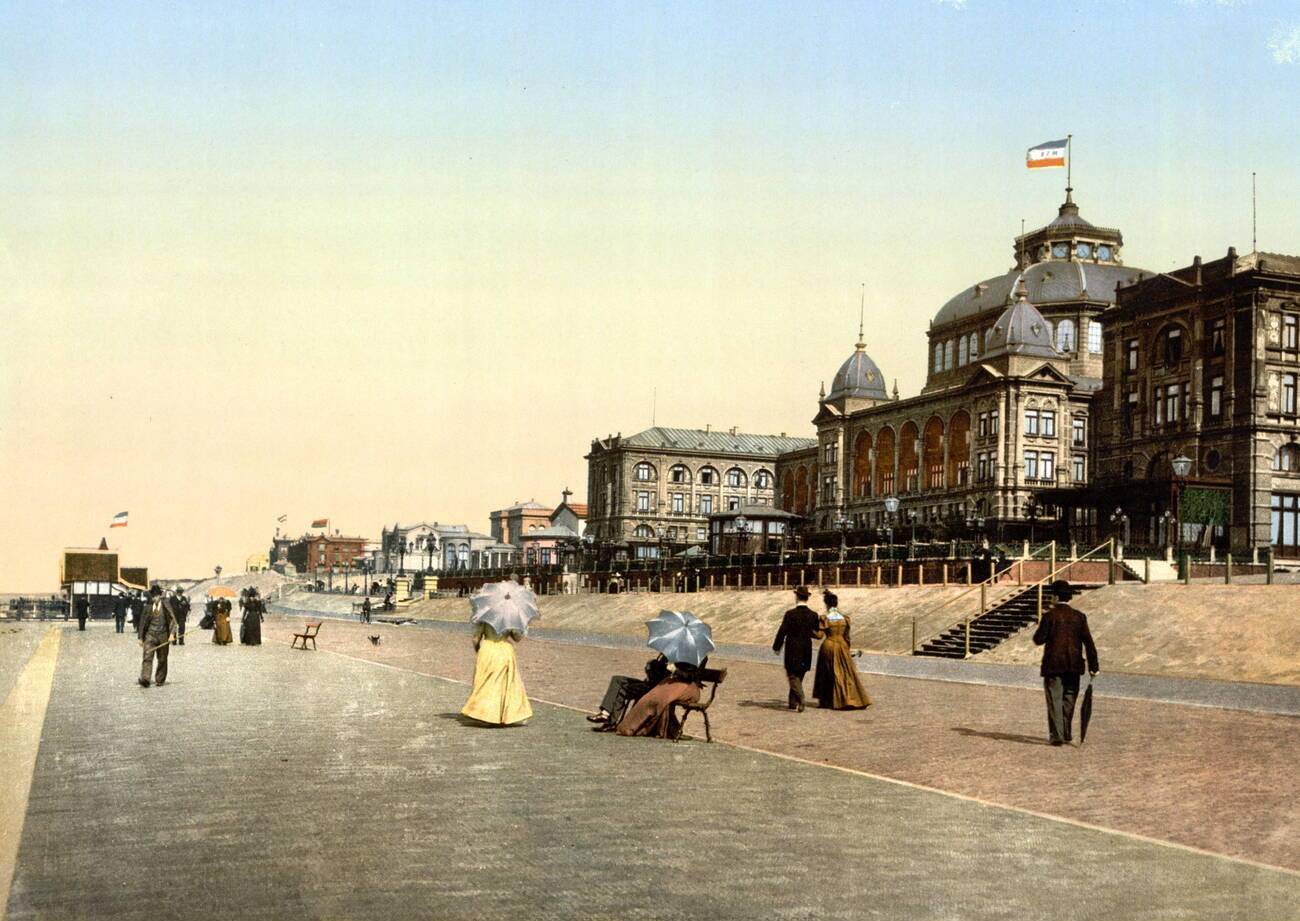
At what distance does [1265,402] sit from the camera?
197 ft

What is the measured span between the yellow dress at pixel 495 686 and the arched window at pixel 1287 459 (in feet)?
175

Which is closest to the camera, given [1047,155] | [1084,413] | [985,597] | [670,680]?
[670,680]

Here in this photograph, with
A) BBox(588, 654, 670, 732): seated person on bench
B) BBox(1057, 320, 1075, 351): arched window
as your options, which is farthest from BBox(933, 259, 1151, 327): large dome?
BBox(588, 654, 670, 732): seated person on bench

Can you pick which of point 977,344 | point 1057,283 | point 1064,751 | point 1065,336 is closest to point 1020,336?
point 1065,336

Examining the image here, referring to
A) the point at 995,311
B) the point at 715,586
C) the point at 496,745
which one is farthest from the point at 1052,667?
the point at 995,311

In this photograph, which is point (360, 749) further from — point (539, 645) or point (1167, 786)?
point (539, 645)

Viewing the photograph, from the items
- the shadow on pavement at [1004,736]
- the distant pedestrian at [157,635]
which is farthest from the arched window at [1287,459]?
the distant pedestrian at [157,635]

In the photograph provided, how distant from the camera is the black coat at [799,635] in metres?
17.8

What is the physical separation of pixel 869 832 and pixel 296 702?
1143cm

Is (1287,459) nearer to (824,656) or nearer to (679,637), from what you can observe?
(824,656)

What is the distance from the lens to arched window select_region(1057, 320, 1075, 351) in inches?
3541

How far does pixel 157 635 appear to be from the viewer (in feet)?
69.1

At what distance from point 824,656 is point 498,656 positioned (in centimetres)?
518

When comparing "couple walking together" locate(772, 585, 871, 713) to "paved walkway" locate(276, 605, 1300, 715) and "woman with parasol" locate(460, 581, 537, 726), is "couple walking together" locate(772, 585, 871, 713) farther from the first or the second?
"paved walkway" locate(276, 605, 1300, 715)
